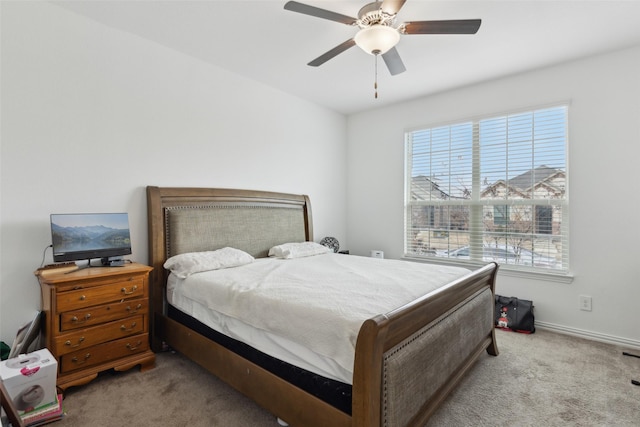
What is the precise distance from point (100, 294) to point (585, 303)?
4.06 metres

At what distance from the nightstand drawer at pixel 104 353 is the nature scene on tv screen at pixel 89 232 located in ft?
2.21

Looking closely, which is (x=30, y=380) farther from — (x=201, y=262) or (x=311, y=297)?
(x=311, y=297)

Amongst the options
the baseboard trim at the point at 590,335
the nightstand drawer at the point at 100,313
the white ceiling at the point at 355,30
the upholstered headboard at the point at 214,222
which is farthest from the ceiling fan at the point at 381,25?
the baseboard trim at the point at 590,335

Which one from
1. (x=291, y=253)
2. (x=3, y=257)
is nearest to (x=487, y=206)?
(x=291, y=253)

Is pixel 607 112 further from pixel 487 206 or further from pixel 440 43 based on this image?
pixel 440 43

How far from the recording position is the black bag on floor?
3.09 meters

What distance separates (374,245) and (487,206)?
60.6 inches

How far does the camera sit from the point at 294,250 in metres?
3.29

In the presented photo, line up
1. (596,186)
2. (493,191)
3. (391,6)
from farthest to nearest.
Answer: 1. (493,191)
2. (596,186)
3. (391,6)

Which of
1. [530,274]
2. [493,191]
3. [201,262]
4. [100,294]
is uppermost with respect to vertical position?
[493,191]

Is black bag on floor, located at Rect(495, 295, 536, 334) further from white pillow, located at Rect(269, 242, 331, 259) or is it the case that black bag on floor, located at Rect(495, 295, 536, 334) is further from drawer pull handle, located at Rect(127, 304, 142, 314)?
drawer pull handle, located at Rect(127, 304, 142, 314)

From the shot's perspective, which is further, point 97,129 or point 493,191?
point 493,191

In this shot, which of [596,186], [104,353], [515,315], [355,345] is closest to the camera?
[355,345]

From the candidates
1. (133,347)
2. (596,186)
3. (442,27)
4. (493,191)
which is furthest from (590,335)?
(133,347)
